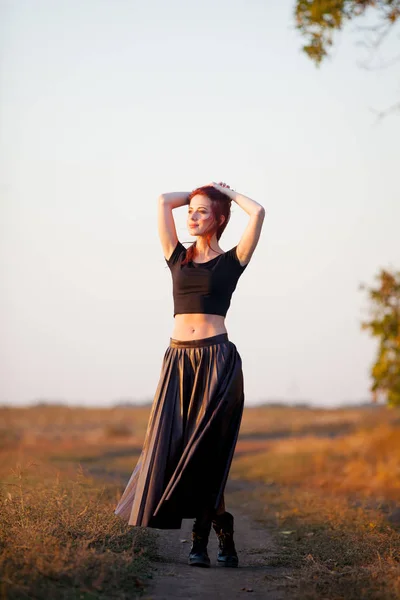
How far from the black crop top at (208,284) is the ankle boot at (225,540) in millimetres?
1551

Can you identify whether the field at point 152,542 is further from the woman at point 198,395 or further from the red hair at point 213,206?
the red hair at point 213,206

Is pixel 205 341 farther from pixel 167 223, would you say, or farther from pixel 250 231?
pixel 167 223

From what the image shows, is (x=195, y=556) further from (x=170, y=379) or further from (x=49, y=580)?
(x=49, y=580)

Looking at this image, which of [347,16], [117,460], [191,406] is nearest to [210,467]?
[191,406]

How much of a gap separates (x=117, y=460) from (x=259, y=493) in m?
8.97

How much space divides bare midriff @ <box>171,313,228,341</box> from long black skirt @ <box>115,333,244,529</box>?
5 cm

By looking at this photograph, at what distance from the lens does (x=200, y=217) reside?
→ 22.6ft

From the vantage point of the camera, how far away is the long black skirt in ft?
21.0

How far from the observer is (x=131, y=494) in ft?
22.2

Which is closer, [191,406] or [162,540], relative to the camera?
[191,406]

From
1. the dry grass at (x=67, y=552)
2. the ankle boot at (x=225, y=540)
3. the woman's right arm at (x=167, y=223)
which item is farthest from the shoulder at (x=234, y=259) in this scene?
the dry grass at (x=67, y=552)

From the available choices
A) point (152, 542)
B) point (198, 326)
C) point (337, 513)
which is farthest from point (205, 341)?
point (337, 513)

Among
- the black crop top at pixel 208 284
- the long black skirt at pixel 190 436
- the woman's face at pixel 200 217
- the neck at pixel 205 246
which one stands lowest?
the long black skirt at pixel 190 436

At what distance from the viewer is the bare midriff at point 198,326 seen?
263 inches
